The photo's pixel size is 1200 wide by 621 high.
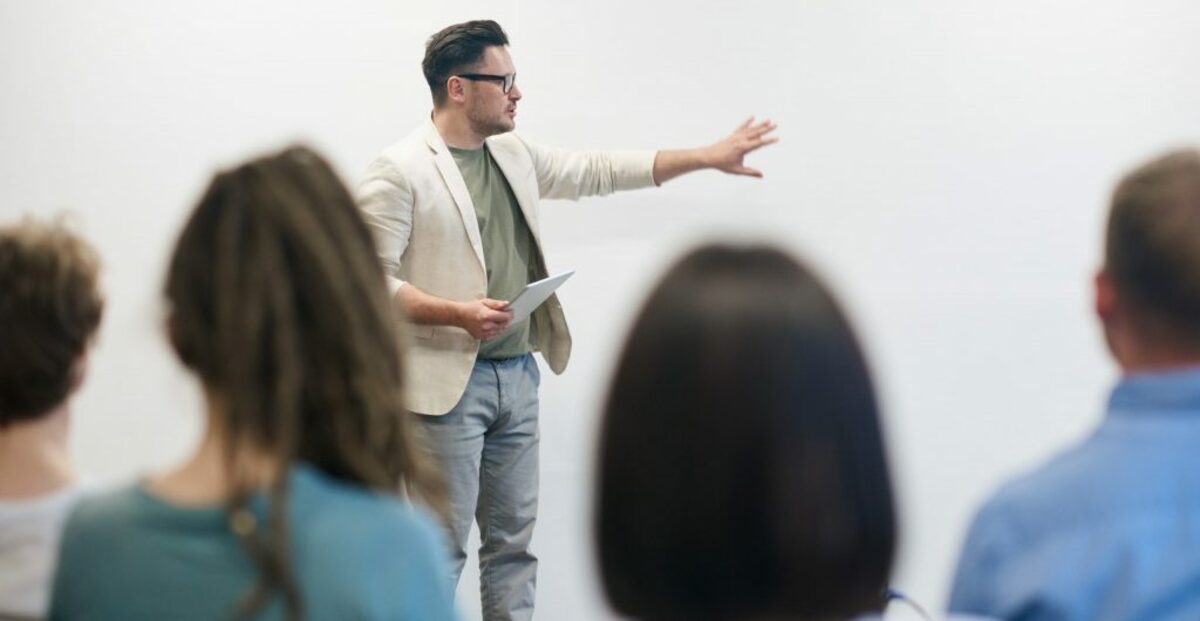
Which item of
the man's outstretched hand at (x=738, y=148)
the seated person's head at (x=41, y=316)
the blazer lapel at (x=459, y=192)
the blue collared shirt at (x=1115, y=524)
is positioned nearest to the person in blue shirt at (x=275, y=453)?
the seated person's head at (x=41, y=316)

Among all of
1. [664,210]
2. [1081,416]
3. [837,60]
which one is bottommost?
[1081,416]

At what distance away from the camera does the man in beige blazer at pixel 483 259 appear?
2.98 metres

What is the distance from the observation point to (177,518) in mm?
1014

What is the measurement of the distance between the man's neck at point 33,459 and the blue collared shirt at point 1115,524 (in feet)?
3.21

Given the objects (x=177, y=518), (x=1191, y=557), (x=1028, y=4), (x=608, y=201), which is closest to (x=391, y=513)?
(x=177, y=518)

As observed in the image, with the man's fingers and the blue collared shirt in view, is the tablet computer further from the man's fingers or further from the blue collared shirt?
the blue collared shirt

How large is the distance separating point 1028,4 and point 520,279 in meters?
1.55

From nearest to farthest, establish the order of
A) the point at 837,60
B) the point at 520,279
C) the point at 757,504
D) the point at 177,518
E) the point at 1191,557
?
the point at 757,504 → the point at 177,518 → the point at 1191,557 → the point at 520,279 → the point at 837,60

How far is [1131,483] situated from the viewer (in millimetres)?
1138

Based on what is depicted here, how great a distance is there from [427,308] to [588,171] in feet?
2.04

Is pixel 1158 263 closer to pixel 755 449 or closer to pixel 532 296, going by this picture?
pixel 755 449

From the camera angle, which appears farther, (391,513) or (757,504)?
(391,513)

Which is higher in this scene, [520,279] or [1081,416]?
[520,279]

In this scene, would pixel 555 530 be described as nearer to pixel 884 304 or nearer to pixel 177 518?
pixel 884 304
